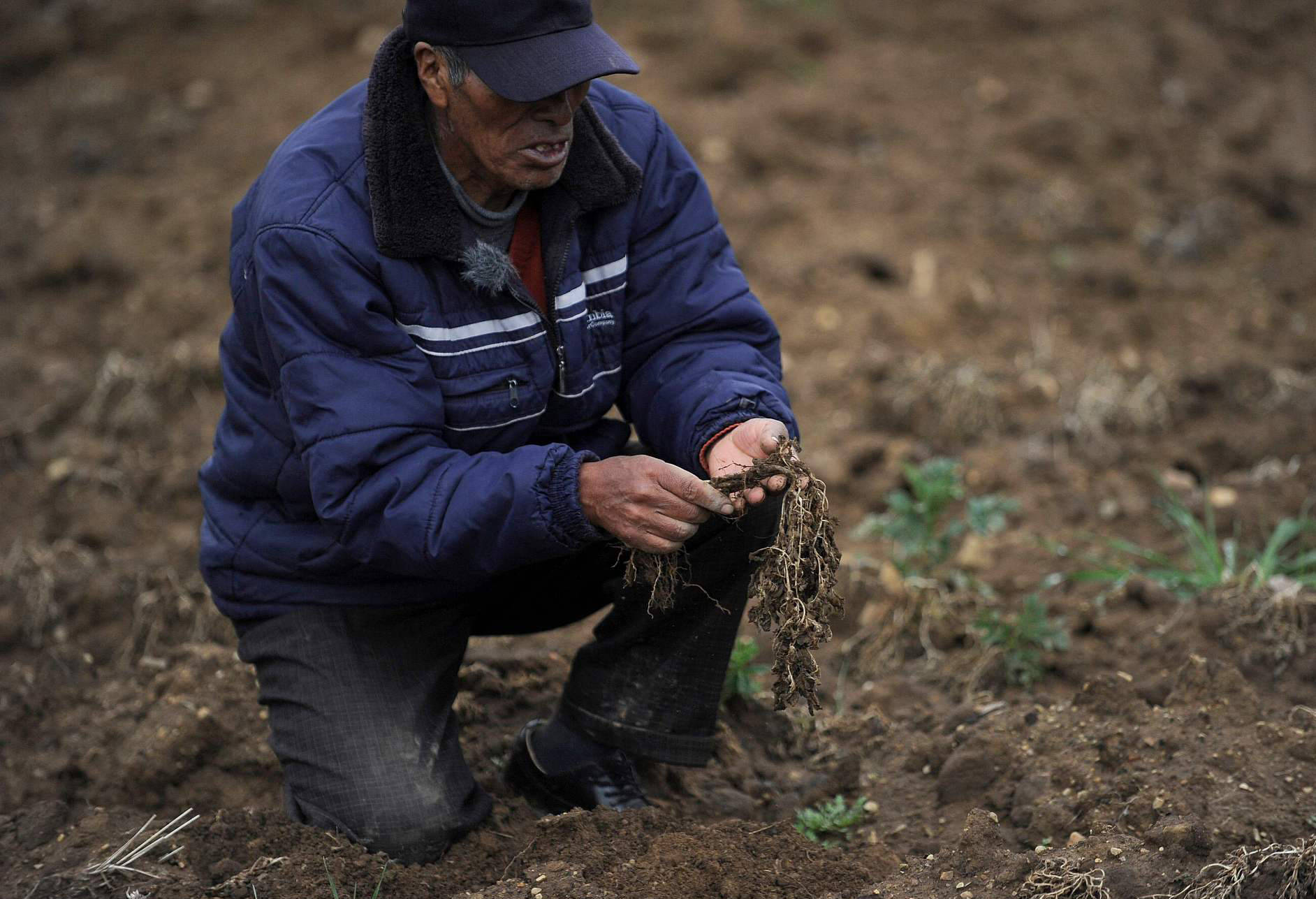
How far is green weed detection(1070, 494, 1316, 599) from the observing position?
3557 millimetres

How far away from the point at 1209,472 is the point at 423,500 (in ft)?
9.87

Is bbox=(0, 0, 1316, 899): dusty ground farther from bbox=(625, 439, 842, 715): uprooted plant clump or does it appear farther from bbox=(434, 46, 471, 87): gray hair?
bbox=(434, 46, 471, 87): gray hair

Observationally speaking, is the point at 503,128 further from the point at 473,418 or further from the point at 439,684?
the point at 439,684

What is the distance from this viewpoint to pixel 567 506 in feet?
8.21

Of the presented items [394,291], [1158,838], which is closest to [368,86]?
[394,291]

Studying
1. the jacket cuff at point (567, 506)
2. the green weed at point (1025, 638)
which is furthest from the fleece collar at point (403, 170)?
the green weed at point (1025, 638)

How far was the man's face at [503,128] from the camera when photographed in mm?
2605

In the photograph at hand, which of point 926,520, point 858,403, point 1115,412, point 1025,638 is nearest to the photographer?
point 1025,638

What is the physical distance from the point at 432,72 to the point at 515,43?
0.63 ft

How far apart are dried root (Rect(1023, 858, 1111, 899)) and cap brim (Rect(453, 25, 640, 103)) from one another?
1.68 m

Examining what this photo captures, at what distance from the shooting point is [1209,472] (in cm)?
450

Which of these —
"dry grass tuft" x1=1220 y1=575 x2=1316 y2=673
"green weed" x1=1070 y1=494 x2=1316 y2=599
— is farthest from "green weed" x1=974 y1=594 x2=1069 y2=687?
"dry grass tuft" x1=1220 y1=575 x2=1316 y2=673

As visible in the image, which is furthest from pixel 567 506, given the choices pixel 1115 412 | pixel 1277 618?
pixel 1115 412

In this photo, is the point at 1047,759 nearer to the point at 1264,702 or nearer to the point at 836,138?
the point at 1264,702
